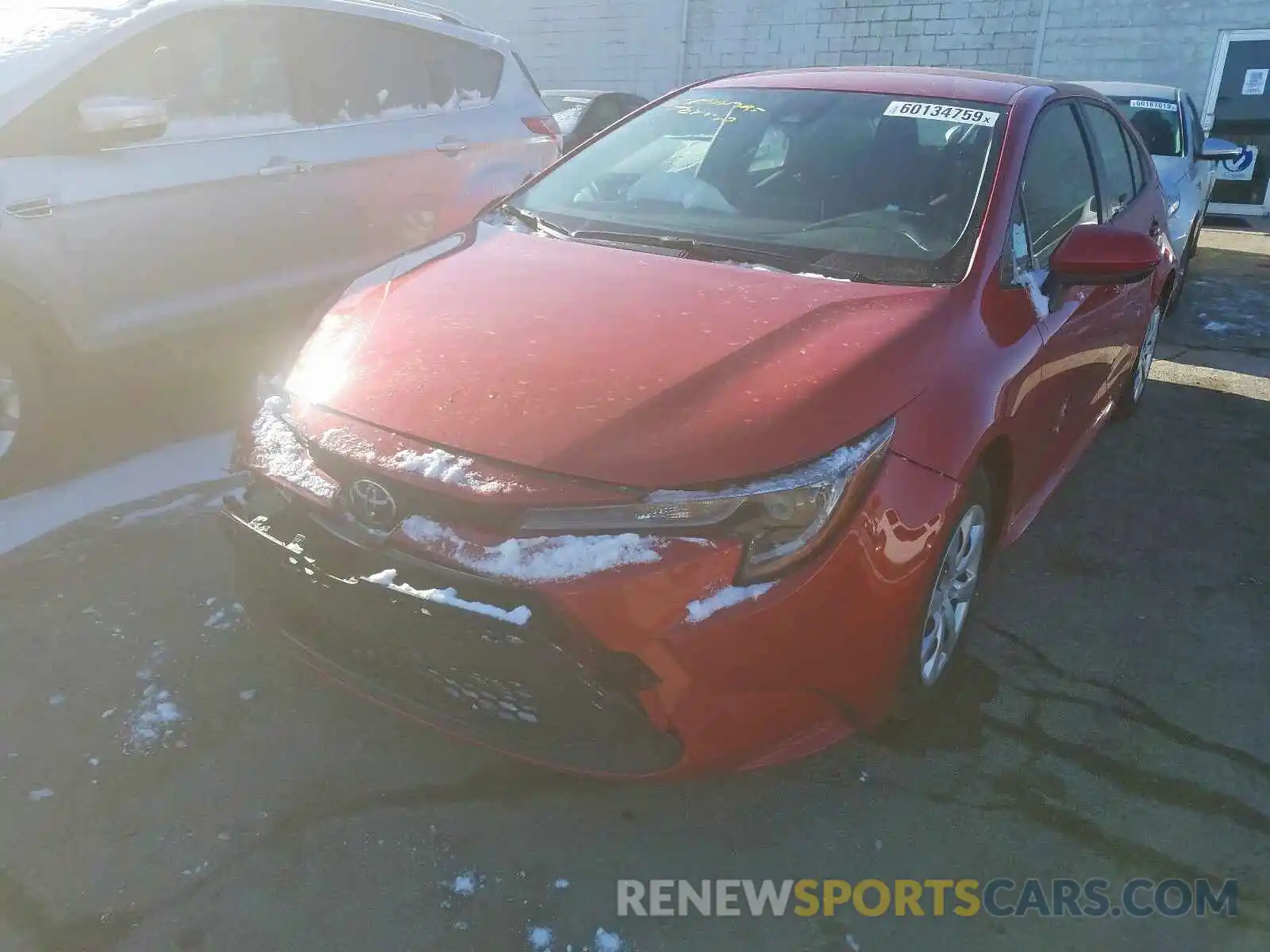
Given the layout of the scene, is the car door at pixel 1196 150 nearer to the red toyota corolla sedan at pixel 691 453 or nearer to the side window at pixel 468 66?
the side window at pixel 468 66

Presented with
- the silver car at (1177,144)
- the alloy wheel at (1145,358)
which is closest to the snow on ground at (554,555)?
the alloy wheel at (1145,358)

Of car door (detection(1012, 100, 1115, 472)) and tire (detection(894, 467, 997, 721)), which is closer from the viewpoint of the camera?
tire (detection(894, 467, 997, 721))

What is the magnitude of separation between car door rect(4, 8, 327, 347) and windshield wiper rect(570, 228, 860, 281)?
1876mm

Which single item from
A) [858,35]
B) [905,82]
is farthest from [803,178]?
[858,35]

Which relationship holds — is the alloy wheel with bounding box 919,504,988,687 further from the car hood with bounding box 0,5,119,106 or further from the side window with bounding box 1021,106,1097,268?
the car hood with bounding box 0,5,119,106

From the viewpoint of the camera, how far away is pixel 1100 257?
2.78 metres

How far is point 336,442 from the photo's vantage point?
212cm

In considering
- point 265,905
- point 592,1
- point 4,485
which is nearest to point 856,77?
point 265,905

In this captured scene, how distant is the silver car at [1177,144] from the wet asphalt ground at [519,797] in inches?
Result: 194

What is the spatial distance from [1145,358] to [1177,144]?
12.2 feet

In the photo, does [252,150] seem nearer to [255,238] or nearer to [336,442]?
[255,238]

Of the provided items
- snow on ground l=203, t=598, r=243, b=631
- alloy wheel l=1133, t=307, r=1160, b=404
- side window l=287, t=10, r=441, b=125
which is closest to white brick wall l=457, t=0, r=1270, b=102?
alloy wheel l=1133, t=307, r=1160, b=404

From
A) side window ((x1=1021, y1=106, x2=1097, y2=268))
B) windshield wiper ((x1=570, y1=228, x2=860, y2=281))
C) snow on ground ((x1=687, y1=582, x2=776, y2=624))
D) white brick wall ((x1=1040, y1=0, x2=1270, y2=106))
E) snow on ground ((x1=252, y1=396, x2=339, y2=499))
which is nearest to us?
snow on ground ((x1=687, y1=582, x2=776, y2=624))

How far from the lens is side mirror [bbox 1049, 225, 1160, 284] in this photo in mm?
2781
